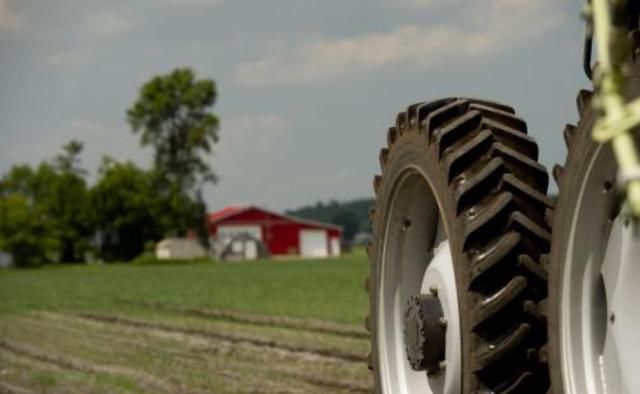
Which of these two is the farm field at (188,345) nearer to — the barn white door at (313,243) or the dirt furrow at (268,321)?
the dirt furrow at (268,321)

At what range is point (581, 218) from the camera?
3.01m

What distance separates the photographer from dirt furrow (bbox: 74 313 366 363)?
9938 millimetres

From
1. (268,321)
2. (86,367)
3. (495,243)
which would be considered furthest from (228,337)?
(495,243)

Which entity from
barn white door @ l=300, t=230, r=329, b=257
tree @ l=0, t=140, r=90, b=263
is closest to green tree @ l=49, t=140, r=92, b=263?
tree @ l=0, t=140, r=90, b=263

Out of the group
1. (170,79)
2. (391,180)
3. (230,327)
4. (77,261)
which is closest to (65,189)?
(77,261)

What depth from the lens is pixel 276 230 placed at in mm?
112000

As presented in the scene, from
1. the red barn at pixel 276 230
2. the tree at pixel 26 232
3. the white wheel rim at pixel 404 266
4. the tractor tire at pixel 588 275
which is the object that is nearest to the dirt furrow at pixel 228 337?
the white wheel rim at pixel 404 266

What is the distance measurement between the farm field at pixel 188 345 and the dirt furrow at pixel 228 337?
12mm

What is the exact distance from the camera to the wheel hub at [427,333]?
12.7 ft

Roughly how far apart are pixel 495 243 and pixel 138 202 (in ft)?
287

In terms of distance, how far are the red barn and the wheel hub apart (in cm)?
10644

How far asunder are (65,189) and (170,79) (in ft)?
43.2

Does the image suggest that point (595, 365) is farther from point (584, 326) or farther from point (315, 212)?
point (315, 212)

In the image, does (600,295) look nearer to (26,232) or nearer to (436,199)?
(436,199)
